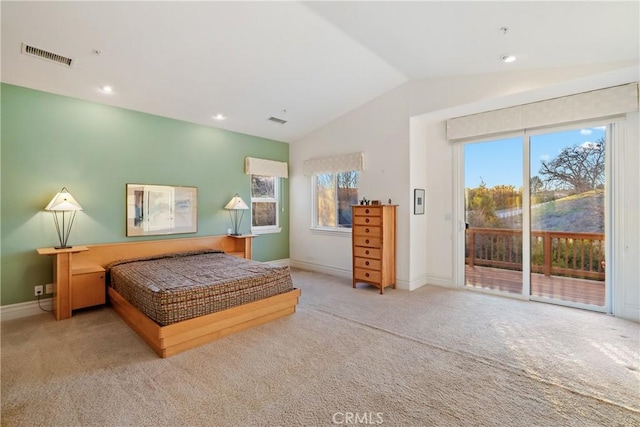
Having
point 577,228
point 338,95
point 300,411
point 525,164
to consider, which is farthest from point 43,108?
point 577,228

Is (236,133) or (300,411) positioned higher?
(236,133)

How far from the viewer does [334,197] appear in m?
5.65

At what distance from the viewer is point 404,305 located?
380 centimetres

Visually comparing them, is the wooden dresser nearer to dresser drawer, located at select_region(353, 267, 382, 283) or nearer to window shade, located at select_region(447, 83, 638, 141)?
dresser drawer, located at select_region(353, 267, 382, 283)

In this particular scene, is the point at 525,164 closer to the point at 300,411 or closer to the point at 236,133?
the point at 300,411

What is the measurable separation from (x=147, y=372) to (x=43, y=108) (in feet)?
11.1

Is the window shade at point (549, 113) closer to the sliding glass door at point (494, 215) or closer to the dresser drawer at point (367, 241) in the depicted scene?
the sliding glass door at point (494, 215)

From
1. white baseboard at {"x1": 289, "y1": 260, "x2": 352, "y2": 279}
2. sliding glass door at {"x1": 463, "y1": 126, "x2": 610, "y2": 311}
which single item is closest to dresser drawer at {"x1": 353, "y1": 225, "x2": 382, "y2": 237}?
white baseboard at {"x1": 289, "y1": 260, "x2": 352, "y2": 279}

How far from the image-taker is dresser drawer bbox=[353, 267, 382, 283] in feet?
14.2

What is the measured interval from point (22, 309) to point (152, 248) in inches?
58.4

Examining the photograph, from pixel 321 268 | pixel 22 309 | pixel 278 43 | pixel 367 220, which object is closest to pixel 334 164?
pixel 367 220

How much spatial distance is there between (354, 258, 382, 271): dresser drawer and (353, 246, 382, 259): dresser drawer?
6 cm

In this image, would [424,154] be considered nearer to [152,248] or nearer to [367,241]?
[367,241]

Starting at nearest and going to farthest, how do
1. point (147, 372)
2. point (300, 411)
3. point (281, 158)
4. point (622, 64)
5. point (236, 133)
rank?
1. point (300, 411)
2. point (147, 372)
3. point (622, 64)
4. point (236, 133)
5. point (281, 158)
